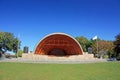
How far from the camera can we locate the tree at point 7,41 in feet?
178

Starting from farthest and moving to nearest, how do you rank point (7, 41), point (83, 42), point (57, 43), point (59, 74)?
point (83, 42) → point (7, 41) → point (57, 43) → point (59, 74)

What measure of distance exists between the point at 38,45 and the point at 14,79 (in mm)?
35746

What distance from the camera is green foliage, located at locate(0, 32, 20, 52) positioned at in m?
54.1

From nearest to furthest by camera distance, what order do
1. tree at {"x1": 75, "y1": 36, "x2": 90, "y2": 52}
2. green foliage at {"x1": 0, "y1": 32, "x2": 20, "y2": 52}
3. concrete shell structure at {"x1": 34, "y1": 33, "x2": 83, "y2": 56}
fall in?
concrete shell structure at {"x1": 34, "y1": 33, "x2": 83, "y2": 56}, green foliage at {"x1": 0, "y1": 32, "x2": 20, "y2": 52}, tree at {"x1": 75, "y1": 36, "x2": 90, "y2": 52}

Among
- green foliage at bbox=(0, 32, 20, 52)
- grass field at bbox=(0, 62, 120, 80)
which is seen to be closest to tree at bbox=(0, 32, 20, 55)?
green foliage at bbox=(0, 32, 20, 52)

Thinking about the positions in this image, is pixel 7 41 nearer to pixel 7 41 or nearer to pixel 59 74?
pixel 7 41

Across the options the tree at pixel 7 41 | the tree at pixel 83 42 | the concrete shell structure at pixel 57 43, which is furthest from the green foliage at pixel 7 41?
the tree at pixel 83 42

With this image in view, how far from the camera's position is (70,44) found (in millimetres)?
51562

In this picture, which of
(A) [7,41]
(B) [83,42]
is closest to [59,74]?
(A) [7,41]

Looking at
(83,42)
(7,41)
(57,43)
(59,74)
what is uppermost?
(83,42)

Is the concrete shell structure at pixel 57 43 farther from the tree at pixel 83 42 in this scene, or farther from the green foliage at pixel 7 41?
the tree at pixel 83 42

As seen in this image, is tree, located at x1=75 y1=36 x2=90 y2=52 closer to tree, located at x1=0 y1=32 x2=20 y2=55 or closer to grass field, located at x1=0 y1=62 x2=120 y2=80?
tree, located at x1=0 y1=32 x2=20 y2=55

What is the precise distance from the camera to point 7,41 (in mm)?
54906

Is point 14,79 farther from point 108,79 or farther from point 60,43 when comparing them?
point 60,43
